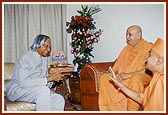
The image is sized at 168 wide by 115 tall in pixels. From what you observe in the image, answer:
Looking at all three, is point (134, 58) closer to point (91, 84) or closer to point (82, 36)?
point (91, 84)

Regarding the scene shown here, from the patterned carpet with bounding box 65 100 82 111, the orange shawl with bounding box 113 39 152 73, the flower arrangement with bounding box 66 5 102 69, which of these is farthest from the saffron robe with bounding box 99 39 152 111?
the flower arrangement with bounding box 66 5 102 69

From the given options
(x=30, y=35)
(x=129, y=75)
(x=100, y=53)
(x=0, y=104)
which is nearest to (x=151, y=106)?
(x=129, y=75)

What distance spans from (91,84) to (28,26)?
1664mm

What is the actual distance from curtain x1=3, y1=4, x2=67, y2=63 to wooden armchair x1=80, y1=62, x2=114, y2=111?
140 centimetres

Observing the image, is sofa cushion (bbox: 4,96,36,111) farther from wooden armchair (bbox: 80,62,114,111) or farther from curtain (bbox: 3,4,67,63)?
curtain (bbox: 3,4,67,63)

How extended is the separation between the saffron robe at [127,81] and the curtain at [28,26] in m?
1.55

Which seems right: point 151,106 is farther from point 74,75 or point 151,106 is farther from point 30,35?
point 30,35

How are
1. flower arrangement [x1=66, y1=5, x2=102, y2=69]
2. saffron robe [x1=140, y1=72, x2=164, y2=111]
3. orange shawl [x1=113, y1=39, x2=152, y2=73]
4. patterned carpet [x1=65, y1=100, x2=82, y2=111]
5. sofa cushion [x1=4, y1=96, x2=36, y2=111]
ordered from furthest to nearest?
flower arrangement [x1=66, y1=5, x2=102, y2=69], patterned carpet [x1=65, y1=100, x2=82, y2=111], orange shawl [x1=113, y1=39, x2=152, y2=73], sofa cushion [x1=4, y1=96, x2=36, y2=111], saffron robe [x1=140, y1=72, x2=164, y2=111]

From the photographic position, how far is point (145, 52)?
3068mm

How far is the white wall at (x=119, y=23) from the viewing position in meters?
3.54

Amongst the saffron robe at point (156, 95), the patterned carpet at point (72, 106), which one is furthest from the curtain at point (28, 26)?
the saffron robe at point (156, 95)

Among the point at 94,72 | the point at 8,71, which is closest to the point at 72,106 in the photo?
the point at 94,72

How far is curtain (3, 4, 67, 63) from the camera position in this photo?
13.6 feet

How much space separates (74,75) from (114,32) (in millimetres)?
874
